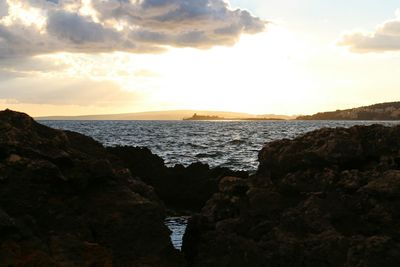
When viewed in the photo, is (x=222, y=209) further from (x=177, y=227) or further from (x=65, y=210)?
(x=177, y=227)

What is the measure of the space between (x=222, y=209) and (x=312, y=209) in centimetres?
215

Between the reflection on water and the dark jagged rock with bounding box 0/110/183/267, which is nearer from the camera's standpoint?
the dark jagged rock with bounding box 0/110/183/267

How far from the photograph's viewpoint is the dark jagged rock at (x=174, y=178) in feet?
61.5

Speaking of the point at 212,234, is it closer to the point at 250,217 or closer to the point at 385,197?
the point at 250,217

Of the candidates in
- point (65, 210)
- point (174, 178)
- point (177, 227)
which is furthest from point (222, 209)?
point (174, 178)

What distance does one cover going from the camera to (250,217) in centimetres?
960

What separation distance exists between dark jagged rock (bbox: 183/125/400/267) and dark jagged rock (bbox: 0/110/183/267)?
1.29 m

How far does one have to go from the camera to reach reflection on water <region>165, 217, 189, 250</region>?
13882 millimetres

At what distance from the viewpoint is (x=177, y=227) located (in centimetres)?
1545

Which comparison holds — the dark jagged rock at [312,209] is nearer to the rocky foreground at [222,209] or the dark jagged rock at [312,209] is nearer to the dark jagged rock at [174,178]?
the rocky foreground at [222,209]

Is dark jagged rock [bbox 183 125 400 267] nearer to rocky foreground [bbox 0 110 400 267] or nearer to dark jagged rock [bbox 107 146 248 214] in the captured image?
rocky foreground [bbox 0 110 400 267]

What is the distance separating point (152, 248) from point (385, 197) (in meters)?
4.14

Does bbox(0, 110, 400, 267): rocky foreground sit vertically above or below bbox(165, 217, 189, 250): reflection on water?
above

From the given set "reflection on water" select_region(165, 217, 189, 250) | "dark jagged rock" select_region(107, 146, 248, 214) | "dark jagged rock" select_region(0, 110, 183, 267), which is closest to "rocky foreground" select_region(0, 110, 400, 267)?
"dark jagged rock" select_region(0, 110, 183, 267)
